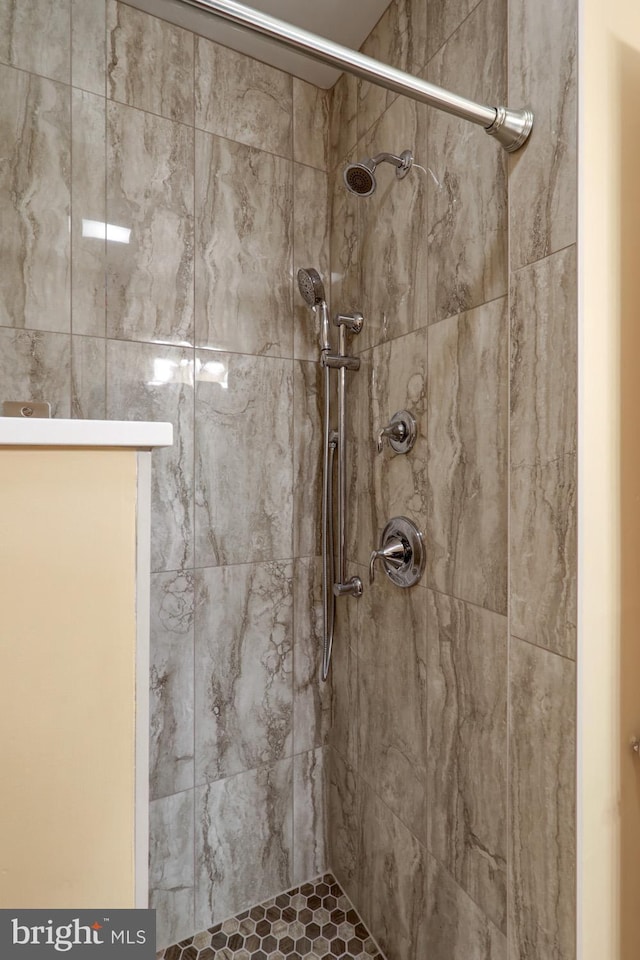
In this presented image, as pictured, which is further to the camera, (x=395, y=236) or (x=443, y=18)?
(x=395, y=236)

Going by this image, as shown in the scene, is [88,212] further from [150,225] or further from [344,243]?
[344,243]

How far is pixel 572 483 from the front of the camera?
2.39ft

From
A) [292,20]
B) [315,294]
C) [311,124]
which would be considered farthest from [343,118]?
[315,294]

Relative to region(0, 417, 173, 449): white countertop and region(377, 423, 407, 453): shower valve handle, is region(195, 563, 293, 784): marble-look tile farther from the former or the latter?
region(0, 417, 173, 449): white countertop

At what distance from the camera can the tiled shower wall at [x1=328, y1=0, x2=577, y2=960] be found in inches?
29.7

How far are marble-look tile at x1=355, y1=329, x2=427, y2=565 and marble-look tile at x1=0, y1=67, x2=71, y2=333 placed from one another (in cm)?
82

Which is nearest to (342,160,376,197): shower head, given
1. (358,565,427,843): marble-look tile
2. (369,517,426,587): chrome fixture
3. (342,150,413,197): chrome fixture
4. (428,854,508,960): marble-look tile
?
(342,150,413,197): chrome fixture

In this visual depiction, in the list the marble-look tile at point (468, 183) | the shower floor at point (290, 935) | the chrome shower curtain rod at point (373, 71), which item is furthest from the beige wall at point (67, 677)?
the shower floor at point (290, 935)

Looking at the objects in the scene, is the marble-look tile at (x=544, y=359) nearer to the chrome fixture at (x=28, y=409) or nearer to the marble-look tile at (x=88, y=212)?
the chrome fixture at (x=28, y=409)

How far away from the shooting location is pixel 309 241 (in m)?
1.58

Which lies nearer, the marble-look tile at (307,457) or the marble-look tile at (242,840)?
the marble-look tile at (242,840)

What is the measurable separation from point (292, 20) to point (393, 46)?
0.33m

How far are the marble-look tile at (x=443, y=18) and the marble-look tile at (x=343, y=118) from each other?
36 centimetres

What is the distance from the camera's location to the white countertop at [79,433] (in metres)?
0.53
